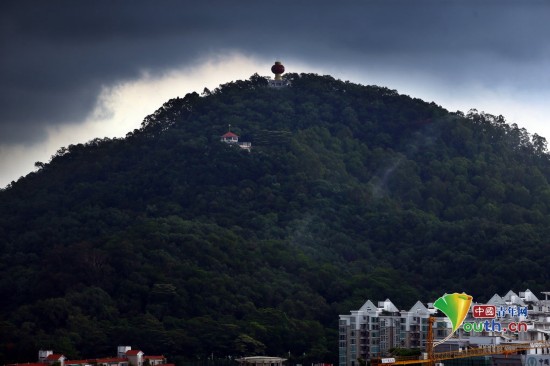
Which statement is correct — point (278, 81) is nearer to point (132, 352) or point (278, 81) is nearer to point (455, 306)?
point (132, 352)

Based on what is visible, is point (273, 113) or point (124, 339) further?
point (273, 113)

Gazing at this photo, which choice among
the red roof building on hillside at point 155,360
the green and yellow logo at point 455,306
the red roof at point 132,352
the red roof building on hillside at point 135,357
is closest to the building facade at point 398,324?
the red roof building on hillside at point 155,360

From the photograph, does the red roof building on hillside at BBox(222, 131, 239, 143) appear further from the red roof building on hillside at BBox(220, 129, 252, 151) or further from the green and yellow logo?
the green and yellow logo

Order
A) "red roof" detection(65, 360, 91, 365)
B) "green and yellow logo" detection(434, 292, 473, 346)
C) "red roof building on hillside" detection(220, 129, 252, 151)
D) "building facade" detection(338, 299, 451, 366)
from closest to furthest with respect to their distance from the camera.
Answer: "green and yellow logo" detection(434, 292, 473, 346)
"red roof" detection(65, 360, 91, 365)
"building facade" detection(338, 299, 451, 366)
"red roof building on hillside" detection(220, 129, 252, 151)

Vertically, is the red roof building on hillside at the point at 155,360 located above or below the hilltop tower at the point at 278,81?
below

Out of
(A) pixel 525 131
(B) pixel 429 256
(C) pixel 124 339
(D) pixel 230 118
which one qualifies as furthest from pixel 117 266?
(A) pixel 525 131

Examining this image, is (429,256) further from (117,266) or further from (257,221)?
(117,266)

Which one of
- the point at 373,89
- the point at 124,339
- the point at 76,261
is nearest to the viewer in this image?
the point at 124,339

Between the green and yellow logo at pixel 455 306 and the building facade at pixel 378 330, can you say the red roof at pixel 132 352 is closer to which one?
the building facade at pixel 378 330

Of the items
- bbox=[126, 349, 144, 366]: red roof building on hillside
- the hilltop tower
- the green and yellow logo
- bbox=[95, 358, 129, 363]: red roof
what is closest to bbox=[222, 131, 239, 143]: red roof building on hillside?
the hilltop tower
